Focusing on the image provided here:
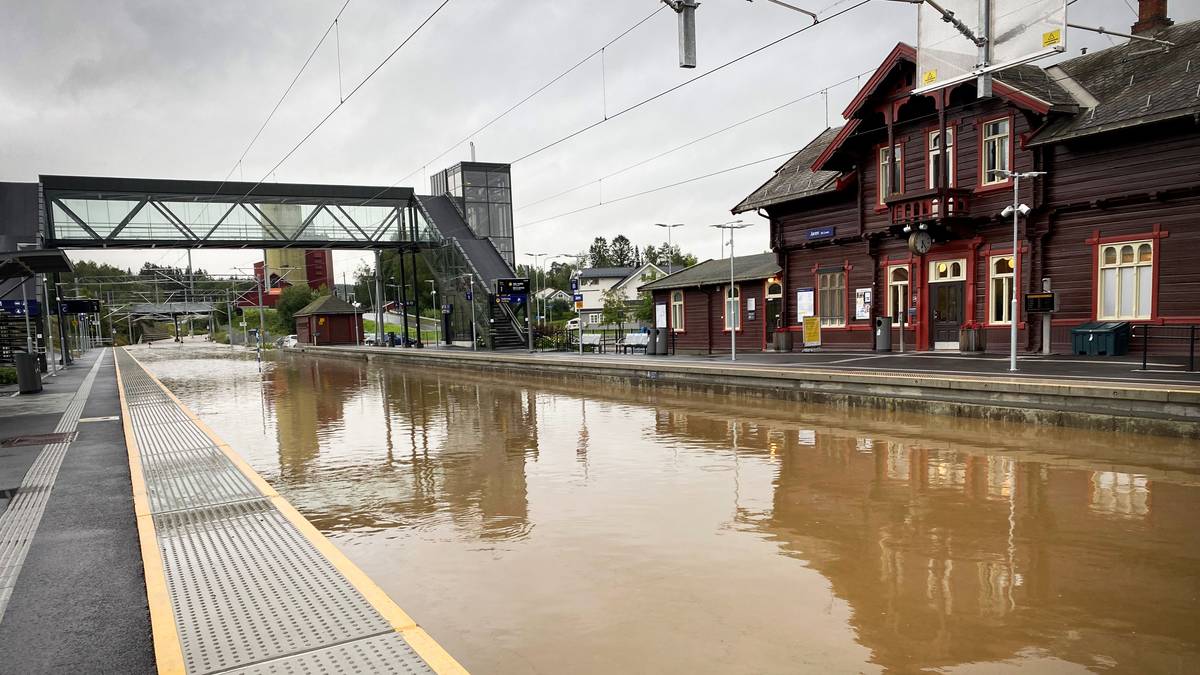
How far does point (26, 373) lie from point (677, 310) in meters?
22.8

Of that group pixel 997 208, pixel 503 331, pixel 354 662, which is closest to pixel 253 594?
pixel 354 662

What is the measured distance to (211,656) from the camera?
12.6 ft

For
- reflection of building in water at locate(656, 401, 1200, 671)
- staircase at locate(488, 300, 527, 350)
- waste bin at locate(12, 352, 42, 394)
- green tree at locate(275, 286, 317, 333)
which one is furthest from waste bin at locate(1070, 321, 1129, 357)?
green tree at locate(275, 286, 317, 333)

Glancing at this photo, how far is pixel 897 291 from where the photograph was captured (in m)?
22.9

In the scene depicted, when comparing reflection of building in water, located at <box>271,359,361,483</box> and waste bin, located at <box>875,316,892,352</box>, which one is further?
waste bin, located at <box>875,316,892,352</box>

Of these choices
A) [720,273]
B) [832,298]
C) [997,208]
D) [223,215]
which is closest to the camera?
[997,208]

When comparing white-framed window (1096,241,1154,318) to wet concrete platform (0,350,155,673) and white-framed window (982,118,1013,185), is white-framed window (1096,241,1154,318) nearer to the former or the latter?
white-framed window (982,118,1013,185)

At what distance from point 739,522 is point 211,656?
15.5 feet

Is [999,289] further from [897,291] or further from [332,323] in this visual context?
[332,323]

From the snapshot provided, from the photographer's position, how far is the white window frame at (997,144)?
19.5m

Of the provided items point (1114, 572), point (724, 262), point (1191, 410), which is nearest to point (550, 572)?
point (1114, 572)

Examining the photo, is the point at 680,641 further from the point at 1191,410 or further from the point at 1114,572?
the point at 1191,410

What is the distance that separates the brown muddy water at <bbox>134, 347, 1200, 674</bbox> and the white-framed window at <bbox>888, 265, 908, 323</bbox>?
1034cm

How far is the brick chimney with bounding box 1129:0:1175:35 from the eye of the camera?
19.7 meters
